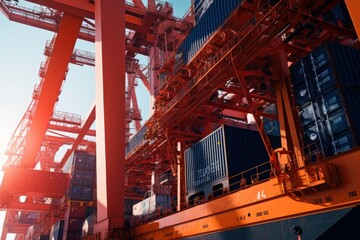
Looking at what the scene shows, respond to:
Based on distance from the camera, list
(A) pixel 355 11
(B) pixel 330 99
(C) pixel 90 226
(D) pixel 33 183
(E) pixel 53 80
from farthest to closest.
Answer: (D) pixel 33 183 → (E) pixel 53 80 → (C) pixel 90 226 → (B) pixel 330 99 → (A) pixel 355 11

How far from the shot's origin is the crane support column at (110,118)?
18391 millimetres

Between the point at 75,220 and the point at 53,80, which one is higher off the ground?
the point at 53,80

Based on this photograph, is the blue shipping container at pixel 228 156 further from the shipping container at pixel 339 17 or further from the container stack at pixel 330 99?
the shipping container at pixel 339 17

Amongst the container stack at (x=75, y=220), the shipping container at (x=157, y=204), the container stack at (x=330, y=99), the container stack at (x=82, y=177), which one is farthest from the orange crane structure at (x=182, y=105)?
the container stack at (x=75, y=220)

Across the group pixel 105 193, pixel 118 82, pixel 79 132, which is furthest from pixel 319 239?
pixel 79 132

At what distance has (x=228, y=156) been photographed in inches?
560

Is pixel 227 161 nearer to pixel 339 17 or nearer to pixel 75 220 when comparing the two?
pixel 339 17

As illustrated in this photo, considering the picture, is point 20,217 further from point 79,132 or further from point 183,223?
point 183,223

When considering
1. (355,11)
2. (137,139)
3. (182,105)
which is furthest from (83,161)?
(355,11)

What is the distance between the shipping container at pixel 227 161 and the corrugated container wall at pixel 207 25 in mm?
5106

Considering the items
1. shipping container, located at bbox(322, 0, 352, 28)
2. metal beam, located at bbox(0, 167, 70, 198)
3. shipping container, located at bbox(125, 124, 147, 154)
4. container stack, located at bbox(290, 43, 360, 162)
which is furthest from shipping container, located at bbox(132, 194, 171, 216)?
shipping container, located at bbox(322, 0, 352, 28)

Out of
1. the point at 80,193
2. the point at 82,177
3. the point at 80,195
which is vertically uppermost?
A: the point at 82,177

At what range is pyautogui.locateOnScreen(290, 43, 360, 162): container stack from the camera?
1007cm

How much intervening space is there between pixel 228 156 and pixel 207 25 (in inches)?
283
